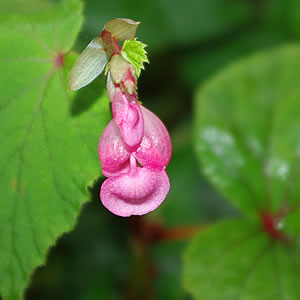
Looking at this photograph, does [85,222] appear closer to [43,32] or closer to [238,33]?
[43,32]

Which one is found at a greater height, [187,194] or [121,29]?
[121,29]

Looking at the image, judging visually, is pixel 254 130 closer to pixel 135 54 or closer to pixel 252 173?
pixel 252 173

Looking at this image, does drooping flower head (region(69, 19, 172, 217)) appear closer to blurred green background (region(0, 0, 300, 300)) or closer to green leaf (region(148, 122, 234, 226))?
blurred green background (region(0, 0, 300, 300))

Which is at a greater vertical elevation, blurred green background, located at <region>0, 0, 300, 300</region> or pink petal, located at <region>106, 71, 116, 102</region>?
pink petal, located at <region>106, 71, 116, 102</region>

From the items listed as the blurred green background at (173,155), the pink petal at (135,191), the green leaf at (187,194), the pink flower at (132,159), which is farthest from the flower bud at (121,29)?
the green leaf at (187,194)

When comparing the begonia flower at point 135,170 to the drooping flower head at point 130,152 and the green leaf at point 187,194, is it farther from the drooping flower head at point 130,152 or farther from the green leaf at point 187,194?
the green leaf at point 187,194

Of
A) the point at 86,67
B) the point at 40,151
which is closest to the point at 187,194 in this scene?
the point at 40,151

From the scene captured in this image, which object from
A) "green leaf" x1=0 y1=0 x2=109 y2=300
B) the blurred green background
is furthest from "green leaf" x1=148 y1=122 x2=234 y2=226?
"green leaf" x1=0 y1=0 x2=109 y2=300
